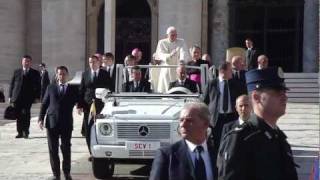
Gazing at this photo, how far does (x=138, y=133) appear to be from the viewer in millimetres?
11109

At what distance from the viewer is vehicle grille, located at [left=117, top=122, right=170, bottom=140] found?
36.3 feet

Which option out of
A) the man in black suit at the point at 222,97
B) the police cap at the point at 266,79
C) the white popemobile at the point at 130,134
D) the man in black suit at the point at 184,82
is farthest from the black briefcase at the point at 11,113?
the police cap at the point at 266,79

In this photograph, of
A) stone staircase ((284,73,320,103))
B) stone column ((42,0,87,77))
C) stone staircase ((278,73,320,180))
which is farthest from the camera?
stone column ((42,0,87,77))

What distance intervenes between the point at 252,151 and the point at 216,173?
1.72 feet

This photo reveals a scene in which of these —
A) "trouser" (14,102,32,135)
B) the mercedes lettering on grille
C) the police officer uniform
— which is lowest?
"trouser" (14,102,32,135)

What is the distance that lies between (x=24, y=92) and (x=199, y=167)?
13.2m

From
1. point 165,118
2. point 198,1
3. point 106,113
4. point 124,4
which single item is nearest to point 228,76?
point 165,118

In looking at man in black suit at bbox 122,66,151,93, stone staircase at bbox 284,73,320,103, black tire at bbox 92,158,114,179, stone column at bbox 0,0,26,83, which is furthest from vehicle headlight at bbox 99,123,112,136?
stone column at bbox 0,0,26,83

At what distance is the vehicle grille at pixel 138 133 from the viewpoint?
11.1 metres

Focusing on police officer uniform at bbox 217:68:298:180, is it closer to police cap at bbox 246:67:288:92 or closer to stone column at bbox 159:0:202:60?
police cap at bbox 246:67:288:92

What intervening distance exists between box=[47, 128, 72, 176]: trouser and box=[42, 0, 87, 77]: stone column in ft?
58.3

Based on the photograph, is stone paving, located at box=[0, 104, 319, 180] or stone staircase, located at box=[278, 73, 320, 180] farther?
stone staircase, located at box=[278, 73, 320, 180]

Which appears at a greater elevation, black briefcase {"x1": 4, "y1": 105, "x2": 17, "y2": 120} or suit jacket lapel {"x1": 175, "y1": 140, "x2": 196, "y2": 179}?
suit jacket lapel {"x1": 175, "y1": 140, "x2": 196, "y2": 179}

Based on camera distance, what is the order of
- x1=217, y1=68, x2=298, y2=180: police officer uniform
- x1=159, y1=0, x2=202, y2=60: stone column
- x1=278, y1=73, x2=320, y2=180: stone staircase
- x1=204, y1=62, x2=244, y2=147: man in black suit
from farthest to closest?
x1=159, y1=0, x2=202, y2=60: stone column → x1=278, y1=73, x2=320, y2=180: stone staircase → x1=204, y1=62, x2=244, y2=147: man in black suit → x1=217, y1=68, x2=298, y2=180: police officer uniform
